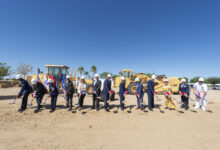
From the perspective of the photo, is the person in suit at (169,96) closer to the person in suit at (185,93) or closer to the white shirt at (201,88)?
the person in suit at (185,93)

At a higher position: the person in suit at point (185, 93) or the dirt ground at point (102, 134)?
the person in suit at point (185, 93)

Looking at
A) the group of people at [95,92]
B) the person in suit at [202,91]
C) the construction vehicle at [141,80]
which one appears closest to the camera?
the group of people at [95,92]

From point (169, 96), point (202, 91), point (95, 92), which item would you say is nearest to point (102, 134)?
point (95, 92)

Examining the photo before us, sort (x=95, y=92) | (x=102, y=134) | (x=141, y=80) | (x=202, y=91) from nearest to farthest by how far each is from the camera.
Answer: (x=102, y=134) < (x=95, y=92) < (x=202, y=91) < (x=141, y=80)

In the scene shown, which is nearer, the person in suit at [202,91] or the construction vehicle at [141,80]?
the person in suit at [202,91]

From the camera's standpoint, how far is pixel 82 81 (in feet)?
17.2

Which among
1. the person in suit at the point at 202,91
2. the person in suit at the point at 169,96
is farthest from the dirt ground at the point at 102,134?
the person in suit at the point at 202,91

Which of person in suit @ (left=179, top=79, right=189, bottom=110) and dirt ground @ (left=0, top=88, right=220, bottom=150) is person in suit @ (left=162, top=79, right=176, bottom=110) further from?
dirt ground @ (left=0, top=88, right=220, bottom=150)

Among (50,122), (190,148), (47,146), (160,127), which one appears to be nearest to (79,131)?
(47,146)

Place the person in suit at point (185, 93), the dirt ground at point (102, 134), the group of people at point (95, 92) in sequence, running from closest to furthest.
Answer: the dirt ground at point (102, 134), the group of people at point (95, 92), the person in suit at point (185, 93)

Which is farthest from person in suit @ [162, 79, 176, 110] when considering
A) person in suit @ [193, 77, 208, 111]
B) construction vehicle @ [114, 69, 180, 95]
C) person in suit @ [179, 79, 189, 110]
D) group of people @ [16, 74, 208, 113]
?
construction vehicle @ [114, 69, 180, 95]

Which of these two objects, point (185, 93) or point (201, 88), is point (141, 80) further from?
point (201, 88)

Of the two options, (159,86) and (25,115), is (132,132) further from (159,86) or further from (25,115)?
(159,86)

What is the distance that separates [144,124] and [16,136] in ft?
14.0
